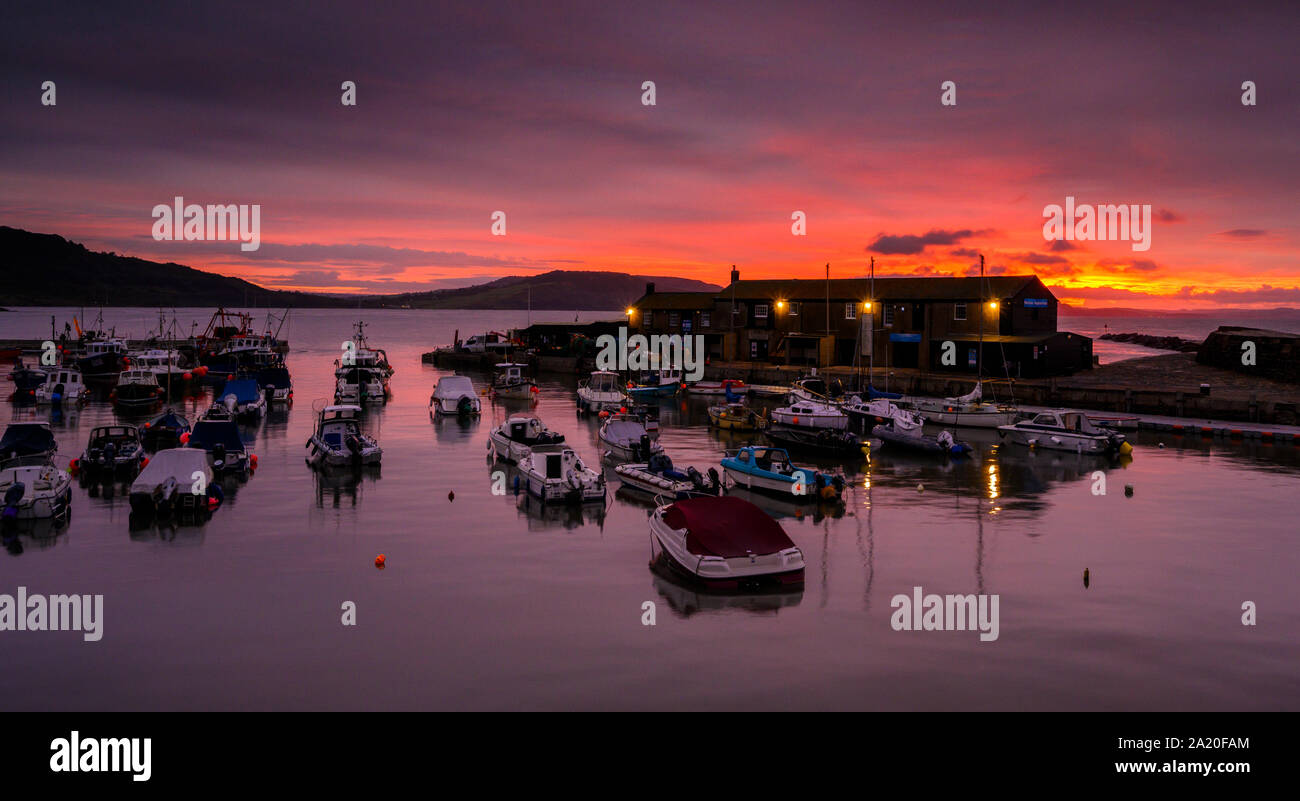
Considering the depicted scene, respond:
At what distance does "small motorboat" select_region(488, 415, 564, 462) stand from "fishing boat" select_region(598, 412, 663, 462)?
8.73 feet

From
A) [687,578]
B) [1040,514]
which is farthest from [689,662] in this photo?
[1040,514]

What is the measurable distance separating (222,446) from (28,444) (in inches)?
333

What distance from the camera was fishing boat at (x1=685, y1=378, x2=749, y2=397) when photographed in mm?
79344

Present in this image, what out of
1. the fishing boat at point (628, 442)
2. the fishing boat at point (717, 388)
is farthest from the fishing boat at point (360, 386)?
the fishing boat at point (628, 442)

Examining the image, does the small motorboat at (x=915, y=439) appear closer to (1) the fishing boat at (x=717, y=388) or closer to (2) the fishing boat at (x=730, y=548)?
(1) the fishing boat at (x=717, y=388)

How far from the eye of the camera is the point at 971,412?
6109cm

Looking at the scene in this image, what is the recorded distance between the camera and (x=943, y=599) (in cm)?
2431

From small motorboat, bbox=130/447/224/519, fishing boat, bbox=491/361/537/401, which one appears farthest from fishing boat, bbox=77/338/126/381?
small motorboat, bbox=130/447/224/519

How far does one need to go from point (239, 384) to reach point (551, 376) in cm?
4971

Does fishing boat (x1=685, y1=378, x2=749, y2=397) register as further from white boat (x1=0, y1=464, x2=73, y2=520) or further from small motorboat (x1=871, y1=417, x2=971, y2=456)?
white boat (x1=0, y1=464, x2=73, y2=520)

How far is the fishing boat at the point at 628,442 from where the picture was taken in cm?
4300

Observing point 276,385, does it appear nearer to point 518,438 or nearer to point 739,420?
point 518,438

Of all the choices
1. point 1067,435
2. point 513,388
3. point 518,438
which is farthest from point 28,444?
point 1067,435
